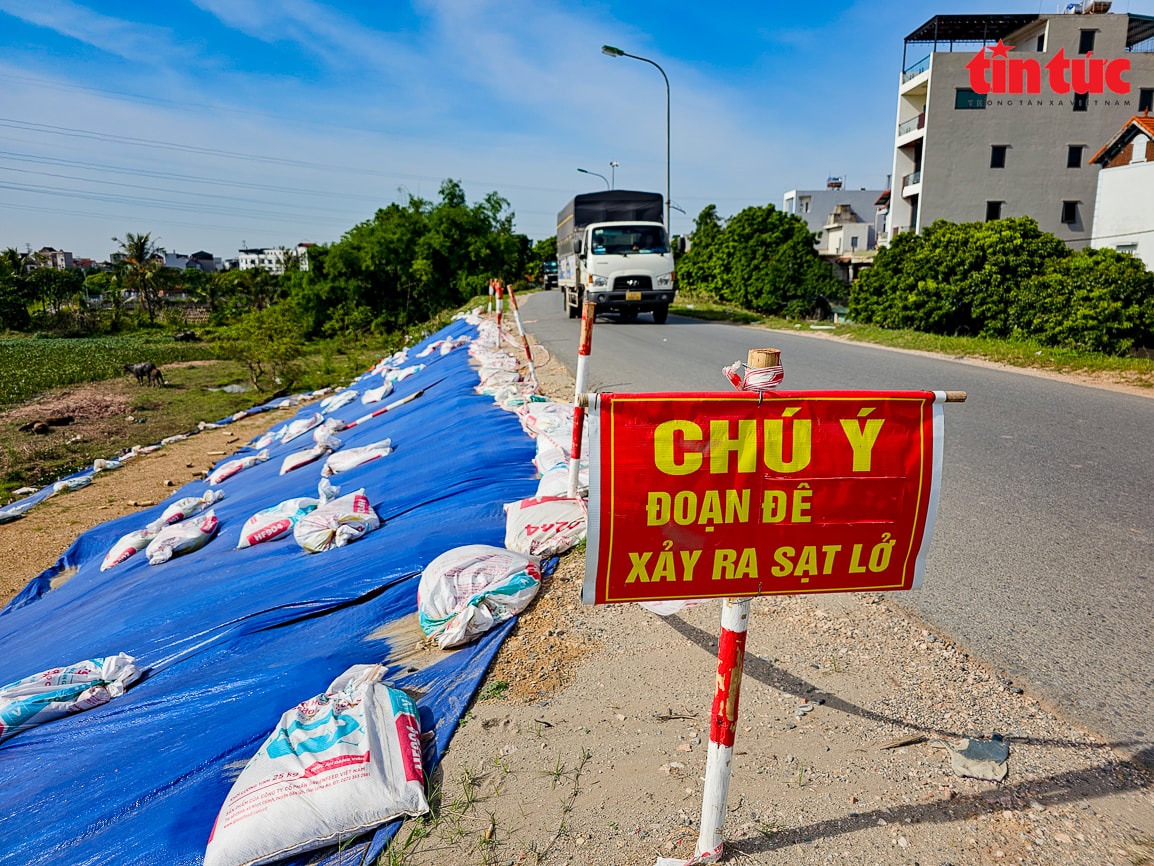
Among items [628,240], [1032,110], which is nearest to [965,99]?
[1032,110]

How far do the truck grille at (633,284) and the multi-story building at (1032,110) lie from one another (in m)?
21.5

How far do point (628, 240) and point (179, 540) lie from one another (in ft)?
42.0

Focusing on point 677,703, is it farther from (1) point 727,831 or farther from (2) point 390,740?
(2) point 390,740

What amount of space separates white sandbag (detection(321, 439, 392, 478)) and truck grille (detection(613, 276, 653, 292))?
10124 mm

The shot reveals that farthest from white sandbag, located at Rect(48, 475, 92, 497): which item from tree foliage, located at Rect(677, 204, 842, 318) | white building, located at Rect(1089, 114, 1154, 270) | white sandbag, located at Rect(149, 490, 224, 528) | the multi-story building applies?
the multi-story building

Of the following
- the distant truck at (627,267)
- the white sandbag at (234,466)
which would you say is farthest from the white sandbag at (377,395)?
the distant truck at (627,267)

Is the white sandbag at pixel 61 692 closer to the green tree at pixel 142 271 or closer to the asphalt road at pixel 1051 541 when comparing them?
the asphalt road at pixel 1051 541

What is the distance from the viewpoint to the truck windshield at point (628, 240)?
16656mm

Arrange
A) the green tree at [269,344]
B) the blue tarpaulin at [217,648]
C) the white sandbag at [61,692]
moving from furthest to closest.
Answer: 1. the green tree at [269,344]
2. the white sandbag at [61,692]
3. the blue tarpaulin at [217,648]

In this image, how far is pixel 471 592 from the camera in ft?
11.4

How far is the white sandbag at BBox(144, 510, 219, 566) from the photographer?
5.84 m

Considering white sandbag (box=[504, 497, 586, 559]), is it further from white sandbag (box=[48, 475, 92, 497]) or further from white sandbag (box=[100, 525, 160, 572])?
white sandbag (box=[48, 475, 92, 497])

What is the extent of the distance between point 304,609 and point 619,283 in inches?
538

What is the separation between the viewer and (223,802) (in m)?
2.52
